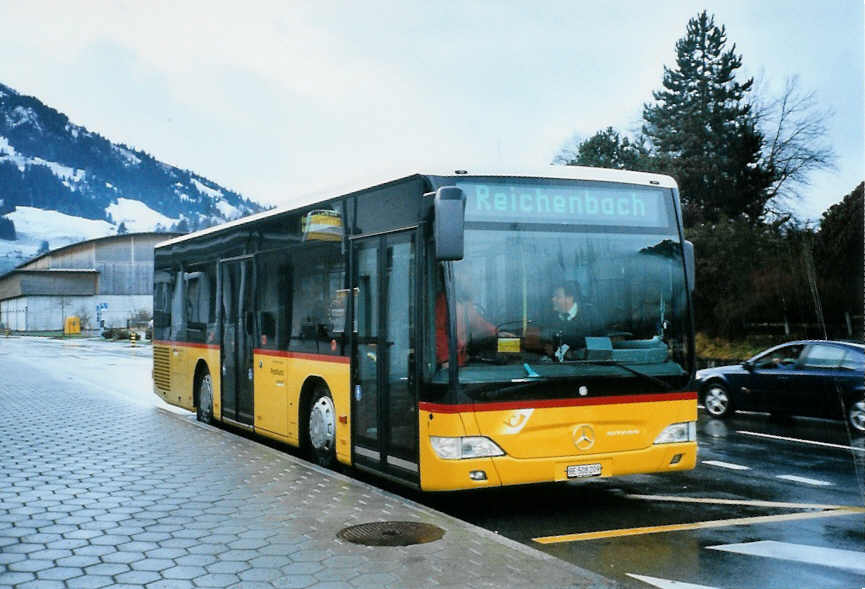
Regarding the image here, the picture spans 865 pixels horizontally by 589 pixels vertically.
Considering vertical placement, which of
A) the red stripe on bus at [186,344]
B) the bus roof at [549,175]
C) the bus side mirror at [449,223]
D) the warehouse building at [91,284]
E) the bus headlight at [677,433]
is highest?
the warehouse building at [91,284]

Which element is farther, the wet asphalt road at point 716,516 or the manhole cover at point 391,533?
the manhole cover at point 391,533

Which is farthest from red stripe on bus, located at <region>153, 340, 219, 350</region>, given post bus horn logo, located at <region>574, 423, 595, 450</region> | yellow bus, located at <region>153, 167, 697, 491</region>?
post bus horn logo, located at <region>574, 423, 595, 450</region>

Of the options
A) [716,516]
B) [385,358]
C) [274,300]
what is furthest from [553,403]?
[274,300]

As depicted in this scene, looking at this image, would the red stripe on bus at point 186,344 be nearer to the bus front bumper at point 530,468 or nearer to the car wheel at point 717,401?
the bus front bumper at point 530,468

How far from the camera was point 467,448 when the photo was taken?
24.4 feet

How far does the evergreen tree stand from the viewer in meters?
44.7

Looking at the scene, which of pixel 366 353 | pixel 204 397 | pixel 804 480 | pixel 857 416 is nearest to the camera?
pixel 366 353

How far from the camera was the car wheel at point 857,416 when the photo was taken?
44.7ft

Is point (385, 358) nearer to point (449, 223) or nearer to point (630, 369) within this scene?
point (449, 223)

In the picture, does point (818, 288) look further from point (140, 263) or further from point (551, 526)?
point (140, 263)

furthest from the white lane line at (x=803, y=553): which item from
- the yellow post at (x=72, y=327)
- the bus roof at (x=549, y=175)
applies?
the yellow post at (x=72, y=327)

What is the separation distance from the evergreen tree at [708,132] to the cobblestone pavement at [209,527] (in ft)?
114

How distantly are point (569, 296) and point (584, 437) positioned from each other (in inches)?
48.2

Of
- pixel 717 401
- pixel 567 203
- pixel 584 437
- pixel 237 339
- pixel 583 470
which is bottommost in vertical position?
pixel 717 401
